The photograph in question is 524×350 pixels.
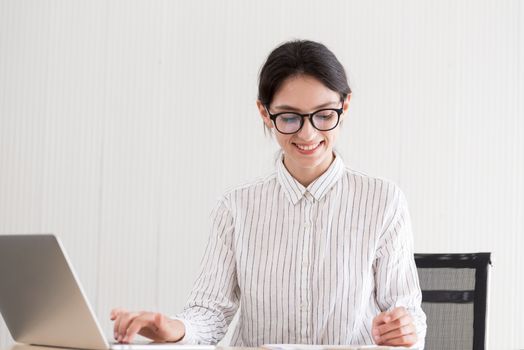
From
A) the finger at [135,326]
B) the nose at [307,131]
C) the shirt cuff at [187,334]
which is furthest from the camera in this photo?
the nose at [307,131]

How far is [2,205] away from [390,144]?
1.61m

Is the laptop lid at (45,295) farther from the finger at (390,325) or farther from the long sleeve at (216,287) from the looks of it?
the finger at (390,325)

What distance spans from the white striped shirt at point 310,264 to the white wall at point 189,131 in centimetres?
122

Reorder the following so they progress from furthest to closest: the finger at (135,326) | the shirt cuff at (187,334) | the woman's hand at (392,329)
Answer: the shirt cuff at (187,334) → the woman's hand at (392,329) → the finger at (135,326)

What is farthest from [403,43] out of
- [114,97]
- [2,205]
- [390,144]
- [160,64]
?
[2,205]

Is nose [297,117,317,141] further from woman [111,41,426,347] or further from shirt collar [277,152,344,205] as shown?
shirt collar [277,152,344,205]

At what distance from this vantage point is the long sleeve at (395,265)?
6.30 ft

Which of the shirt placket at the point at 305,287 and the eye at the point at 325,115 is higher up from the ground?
the eye at the point at 325,115

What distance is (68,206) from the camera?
3244 mm

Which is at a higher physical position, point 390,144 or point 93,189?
point 390,144

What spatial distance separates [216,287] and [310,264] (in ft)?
0.79

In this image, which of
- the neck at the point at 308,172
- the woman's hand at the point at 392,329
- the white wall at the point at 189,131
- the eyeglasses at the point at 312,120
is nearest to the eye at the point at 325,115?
the eyeglasses at the point at 312,120

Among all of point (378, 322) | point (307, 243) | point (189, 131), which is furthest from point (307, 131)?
point (189, 131)

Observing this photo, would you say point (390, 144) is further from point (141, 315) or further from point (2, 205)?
point (141, 315)
